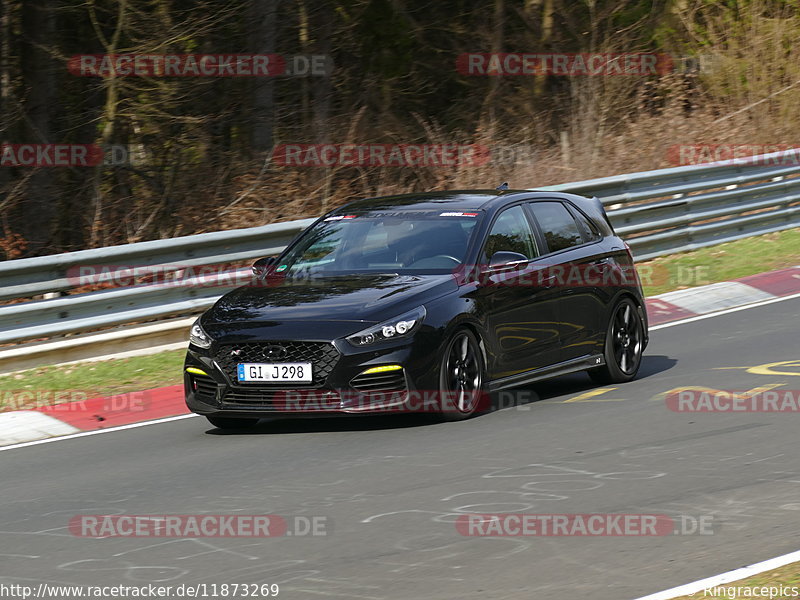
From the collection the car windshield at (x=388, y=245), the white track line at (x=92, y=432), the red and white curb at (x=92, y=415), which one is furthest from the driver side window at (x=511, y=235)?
the red and white curb at (x=92, y=415)

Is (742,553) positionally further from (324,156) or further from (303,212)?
(324,156)

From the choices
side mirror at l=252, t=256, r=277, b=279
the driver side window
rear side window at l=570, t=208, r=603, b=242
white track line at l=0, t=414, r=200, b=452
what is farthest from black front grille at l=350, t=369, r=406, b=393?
rear side window at l=570, t=208, r=603, b=242

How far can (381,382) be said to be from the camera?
29.3ft

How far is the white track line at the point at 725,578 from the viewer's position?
5348mm

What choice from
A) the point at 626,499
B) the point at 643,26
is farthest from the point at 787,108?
the point at 626,499

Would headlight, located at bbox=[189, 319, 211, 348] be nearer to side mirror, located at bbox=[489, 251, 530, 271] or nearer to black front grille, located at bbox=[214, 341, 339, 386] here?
black front grille, located at bbox=[214, 341, 339, 386]

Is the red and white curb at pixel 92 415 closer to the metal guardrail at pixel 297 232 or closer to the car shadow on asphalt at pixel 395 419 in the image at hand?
the car shadow on asphalt at pixel 395 419

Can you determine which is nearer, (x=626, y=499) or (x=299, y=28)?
(x=626, y=499)

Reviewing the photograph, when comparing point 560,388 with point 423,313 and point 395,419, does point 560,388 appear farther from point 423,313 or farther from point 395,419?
point 423,313

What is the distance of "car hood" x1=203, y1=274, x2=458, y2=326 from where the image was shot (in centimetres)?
905

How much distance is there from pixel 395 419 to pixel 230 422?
3.98ft

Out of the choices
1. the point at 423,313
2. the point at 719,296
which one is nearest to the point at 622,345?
the point at 423,313

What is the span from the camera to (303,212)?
20.4 m

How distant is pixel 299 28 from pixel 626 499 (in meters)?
17.5
